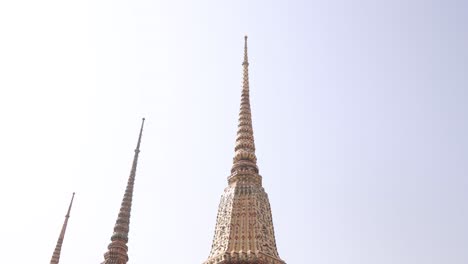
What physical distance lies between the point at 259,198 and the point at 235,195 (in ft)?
2.36

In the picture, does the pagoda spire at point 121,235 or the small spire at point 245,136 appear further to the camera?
the pagoda spire at point 121,235

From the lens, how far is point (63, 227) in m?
30.4

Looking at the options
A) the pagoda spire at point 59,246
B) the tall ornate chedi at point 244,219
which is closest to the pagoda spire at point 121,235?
the pagoda spire at point 59,246

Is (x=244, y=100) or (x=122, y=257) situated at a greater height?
(x=244, y=100)

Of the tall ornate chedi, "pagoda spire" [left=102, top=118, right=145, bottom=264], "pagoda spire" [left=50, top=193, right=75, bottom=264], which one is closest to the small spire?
the tall ornate chedi

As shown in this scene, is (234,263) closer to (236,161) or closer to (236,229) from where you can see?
(236,229)

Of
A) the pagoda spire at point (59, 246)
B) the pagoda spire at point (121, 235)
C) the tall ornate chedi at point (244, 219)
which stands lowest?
the tall ornate chedi at point (244, 219)

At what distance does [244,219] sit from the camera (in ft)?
45.5

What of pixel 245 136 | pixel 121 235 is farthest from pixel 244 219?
pixel 121 235

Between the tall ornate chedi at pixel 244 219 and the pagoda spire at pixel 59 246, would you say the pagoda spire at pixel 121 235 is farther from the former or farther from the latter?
the tall ornate chedi at pixel 244 219

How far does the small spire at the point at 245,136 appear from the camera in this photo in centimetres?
1588

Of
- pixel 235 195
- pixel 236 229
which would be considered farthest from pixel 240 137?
pixel 236 229

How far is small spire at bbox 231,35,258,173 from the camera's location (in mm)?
15875

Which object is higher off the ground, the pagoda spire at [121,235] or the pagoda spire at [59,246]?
the pagoda spire at [59,246]
